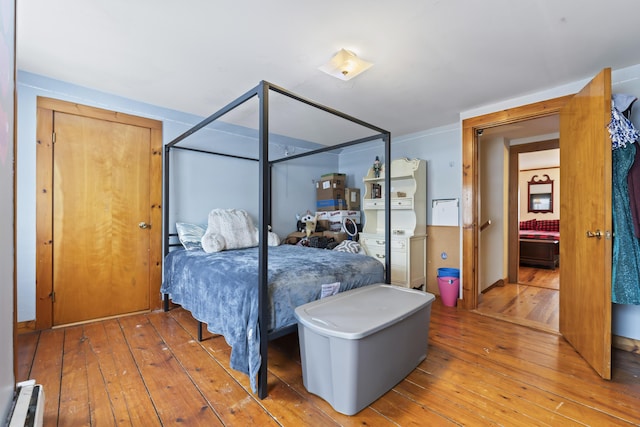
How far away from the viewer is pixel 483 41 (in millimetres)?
1899

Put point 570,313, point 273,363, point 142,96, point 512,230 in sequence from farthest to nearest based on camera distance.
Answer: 1. point 512,230
2. point 142,96
3. point 570,313
4. point 273,363

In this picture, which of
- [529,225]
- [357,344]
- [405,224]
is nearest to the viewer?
[357,344]


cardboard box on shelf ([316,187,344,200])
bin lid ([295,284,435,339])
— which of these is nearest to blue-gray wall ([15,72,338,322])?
cardboard box on shelf ([316,187,344,200])

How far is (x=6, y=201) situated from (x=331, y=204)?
3647 millimetres

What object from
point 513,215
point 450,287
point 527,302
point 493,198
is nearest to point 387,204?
point 450,287

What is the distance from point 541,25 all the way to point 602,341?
6.63 feet

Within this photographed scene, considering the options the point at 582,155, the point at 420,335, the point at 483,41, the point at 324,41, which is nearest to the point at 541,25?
the point at 483,41

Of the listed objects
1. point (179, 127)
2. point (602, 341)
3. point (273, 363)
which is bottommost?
point (273, 363)

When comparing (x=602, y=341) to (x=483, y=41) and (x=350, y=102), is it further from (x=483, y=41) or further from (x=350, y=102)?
(x=350, y=102)

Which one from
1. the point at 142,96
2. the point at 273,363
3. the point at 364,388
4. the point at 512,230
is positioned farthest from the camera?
the point at 512,230

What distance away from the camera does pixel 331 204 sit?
4.35 meters

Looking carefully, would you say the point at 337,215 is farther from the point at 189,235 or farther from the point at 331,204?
the point at 189,235

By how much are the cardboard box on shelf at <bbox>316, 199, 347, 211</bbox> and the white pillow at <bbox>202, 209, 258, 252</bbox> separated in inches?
56.5

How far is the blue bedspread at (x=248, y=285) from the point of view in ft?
5.62
